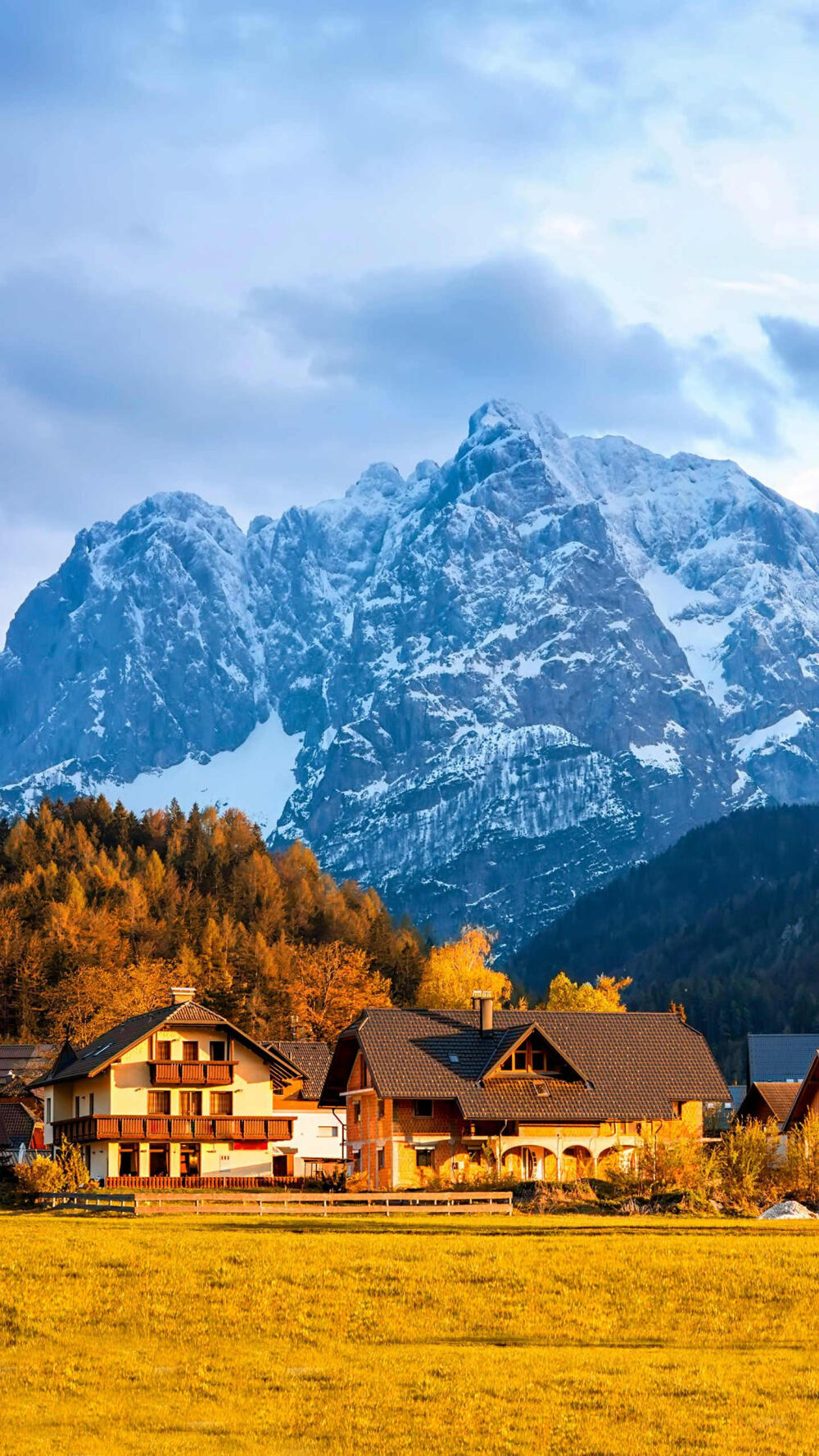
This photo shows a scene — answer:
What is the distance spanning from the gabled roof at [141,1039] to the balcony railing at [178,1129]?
2.46 m

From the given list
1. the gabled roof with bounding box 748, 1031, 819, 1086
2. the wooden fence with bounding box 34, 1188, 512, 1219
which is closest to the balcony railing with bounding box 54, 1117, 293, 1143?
the wooden fence with bounding box 34, 1188, 512, 1219

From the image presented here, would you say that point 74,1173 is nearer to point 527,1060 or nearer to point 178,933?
point 527,1060

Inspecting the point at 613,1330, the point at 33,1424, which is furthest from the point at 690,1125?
the point at 33,1424

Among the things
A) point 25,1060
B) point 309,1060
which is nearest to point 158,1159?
point 309,1060

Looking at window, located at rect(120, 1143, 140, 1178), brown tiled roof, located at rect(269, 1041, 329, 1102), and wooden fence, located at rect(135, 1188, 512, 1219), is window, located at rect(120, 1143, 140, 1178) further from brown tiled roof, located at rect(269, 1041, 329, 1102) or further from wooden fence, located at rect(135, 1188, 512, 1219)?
wooden fence, located at rect(135, 1188, 512, 1219)

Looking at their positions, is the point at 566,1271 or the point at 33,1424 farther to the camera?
the point at 566,1271

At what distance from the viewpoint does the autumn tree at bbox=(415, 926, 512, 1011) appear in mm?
149875

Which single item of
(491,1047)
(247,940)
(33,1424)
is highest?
(247,940)

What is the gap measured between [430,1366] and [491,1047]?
55702mm

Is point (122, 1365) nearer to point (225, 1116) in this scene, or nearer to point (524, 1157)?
point (524, 1157)

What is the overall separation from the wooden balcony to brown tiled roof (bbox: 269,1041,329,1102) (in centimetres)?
1634

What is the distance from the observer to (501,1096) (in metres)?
82.1

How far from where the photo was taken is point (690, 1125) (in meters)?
84.6

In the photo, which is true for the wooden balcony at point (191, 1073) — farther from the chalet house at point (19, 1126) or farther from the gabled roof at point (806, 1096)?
the gabled roof at point (806, 1096)
